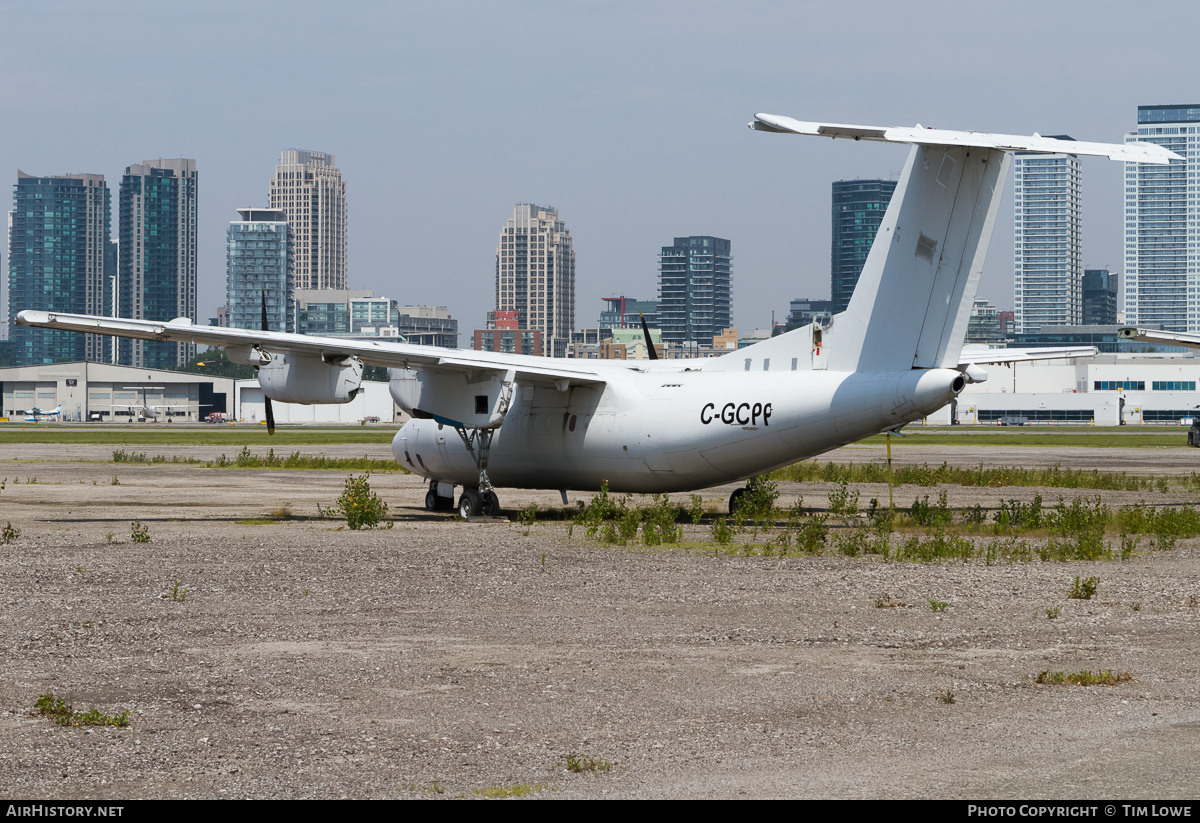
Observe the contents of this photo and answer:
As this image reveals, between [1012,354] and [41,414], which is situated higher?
[1012,354]

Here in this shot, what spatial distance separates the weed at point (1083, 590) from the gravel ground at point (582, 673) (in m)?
0.26

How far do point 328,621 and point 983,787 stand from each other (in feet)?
24.6

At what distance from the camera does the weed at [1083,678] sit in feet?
31.0

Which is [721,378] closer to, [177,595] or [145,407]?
[177,595]

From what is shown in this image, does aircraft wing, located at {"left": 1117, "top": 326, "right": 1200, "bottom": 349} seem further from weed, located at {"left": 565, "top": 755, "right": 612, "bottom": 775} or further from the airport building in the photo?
the airport building

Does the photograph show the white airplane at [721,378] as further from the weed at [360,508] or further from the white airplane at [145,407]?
the white airplane at [145,407]

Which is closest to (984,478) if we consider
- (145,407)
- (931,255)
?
(931,255)

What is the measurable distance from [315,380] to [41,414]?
147274 mm

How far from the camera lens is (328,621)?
1242cm

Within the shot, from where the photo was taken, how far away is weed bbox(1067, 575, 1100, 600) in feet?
45.1

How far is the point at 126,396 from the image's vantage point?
172000 mm

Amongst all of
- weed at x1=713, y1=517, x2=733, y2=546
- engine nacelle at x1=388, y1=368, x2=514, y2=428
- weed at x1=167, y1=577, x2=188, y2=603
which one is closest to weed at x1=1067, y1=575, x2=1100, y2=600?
weed at x1=713, y1=517, x2=733, y2=546

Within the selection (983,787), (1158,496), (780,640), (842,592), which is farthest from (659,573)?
(1158,496)

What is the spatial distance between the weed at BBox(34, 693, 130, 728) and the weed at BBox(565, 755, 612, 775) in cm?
304
